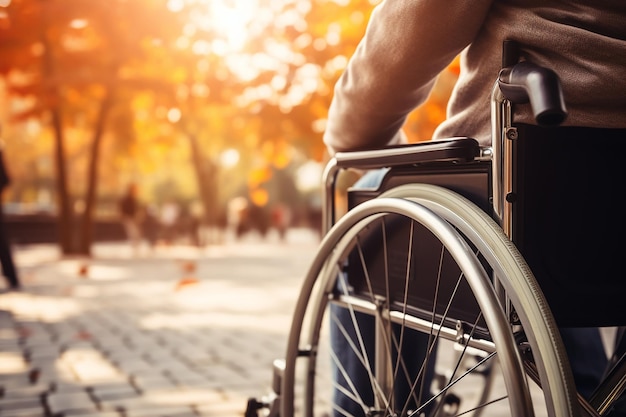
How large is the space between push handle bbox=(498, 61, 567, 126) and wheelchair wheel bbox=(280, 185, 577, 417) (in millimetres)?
243

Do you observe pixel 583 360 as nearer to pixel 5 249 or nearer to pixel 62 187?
pixel 5 249

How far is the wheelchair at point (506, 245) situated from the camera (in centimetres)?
131

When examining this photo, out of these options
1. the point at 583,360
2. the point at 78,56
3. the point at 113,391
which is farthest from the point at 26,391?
the point at 78,56

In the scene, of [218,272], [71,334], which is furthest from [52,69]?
[71,334]

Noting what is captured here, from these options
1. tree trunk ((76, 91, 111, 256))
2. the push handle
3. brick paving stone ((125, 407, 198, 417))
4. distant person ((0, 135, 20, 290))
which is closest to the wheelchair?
the push handle

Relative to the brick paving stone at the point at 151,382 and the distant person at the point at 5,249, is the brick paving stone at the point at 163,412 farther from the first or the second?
the distant person at the point at 5,249

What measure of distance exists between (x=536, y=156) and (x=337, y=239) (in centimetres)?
59

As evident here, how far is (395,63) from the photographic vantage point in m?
1.71

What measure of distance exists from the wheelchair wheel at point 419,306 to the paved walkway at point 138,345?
142 cm

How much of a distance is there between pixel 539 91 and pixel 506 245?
287 mm

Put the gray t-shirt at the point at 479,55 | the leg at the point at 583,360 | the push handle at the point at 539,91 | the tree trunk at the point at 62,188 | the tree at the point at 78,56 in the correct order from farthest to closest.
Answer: the tree trunk at the point at 62,188 < the tree at the point at 78,56 < the leg at the point at 583,360 < the gray t-shirt at the point at 479,55 < the push handle at the point at 539,91

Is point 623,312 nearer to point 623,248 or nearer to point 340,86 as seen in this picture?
point 623,248

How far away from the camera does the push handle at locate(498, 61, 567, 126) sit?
1216 mm

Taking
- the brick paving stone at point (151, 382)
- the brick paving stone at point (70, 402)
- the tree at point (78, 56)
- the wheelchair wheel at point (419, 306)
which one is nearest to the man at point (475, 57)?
the wheelchair wheel at point (419, 306)
